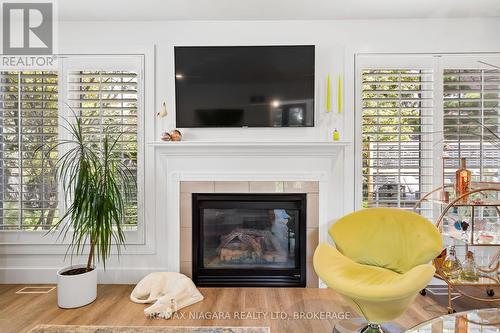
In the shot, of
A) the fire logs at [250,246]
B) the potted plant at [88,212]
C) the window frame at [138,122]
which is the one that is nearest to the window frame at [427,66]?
the fire logs at [250,246]

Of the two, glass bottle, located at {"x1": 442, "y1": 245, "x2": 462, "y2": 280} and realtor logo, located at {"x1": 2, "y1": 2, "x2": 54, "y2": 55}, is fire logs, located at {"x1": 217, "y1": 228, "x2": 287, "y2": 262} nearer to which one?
glass bottle, located at {"x1": 442, "y1": 245, "x2": 462, "y2": 280}

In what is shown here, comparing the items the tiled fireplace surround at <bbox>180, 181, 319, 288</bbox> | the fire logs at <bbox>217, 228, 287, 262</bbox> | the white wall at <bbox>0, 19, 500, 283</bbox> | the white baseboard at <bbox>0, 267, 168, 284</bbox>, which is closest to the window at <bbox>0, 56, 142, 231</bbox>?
the white wall at <bbox>0, 19, 500, 283</bbox>

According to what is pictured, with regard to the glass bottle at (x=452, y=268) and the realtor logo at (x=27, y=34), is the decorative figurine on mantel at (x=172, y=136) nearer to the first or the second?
the realtor logo at (x=27, y=34)

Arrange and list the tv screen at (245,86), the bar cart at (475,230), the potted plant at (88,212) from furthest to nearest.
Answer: the tv screen at (245,86)
the potted plant at (88,212)
the bar cart at (475,230)

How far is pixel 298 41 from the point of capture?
117 inches

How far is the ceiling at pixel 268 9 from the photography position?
265 centimetres

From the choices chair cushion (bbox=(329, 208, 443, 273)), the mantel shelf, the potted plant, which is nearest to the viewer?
chair cushion (bbox=(329, 208, 443, 273))

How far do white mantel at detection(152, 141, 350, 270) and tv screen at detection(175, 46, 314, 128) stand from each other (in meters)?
0.26

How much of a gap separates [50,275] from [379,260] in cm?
299

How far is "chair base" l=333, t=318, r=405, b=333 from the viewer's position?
2.18 meters

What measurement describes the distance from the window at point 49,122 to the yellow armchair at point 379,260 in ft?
6.23

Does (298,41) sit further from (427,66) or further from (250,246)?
(250,246)

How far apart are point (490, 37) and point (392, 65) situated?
0.95 metres

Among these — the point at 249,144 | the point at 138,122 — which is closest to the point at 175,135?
the point at 138,122
